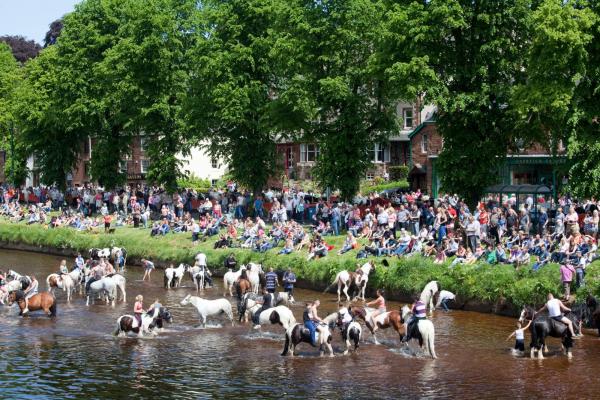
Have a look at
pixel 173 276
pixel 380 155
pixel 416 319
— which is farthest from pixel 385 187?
pixel 416 319

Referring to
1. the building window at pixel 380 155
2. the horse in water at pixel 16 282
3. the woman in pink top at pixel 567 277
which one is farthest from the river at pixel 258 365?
the building window at pixel 380 155

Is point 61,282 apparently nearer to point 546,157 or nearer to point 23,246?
point 23,246

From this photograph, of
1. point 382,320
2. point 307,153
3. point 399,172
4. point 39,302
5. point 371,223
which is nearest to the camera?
point 382,320

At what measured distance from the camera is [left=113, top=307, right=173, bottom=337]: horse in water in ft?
107

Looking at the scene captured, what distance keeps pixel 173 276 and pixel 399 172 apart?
4286cm

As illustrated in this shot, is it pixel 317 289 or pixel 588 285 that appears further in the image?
pixel 317 289

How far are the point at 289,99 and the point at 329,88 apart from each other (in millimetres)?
2854

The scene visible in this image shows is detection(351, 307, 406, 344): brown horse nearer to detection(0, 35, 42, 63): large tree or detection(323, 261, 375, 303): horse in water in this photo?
detection(323, 261, 375, 303): horse in water

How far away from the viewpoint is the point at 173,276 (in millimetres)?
46062

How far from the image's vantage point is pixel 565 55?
38562mm

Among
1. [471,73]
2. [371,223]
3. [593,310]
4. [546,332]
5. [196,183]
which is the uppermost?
[471,73]

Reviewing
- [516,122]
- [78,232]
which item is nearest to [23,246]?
[78,232]

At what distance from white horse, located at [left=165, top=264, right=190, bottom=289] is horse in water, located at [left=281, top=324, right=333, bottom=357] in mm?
17226

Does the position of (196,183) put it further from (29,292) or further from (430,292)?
(430,292)
